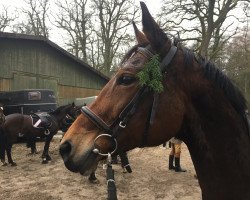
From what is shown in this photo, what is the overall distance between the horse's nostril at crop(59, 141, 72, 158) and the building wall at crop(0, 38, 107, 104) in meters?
16.8

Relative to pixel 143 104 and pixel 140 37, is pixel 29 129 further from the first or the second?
pixel 143 104

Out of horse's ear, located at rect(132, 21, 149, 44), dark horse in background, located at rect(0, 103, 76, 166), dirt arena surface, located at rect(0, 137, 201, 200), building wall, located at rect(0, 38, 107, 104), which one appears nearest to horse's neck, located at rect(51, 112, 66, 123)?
dark horse in background, located at rect(0, 103, 76, 166)

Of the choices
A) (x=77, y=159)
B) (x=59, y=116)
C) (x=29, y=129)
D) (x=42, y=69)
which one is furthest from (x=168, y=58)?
(x=42, y=69)

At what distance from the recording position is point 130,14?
A: 29547mm

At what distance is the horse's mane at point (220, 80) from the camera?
2258 millimetres

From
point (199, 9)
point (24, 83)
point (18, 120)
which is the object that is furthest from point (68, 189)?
point (199, 9)

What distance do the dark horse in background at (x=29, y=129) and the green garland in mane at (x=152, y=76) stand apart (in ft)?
30.5

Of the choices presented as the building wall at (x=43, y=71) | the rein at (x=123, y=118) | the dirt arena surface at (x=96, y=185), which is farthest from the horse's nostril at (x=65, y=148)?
the building wall at (x=43, y=71)

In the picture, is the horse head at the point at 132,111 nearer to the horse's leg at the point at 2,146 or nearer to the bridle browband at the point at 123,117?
the bridle browband at the point at 123,117

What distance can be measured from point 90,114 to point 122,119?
0.66ft

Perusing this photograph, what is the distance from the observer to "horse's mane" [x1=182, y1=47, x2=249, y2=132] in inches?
88.9

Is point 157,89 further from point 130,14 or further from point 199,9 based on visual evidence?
point 130,14

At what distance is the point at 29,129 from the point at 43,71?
8739mm

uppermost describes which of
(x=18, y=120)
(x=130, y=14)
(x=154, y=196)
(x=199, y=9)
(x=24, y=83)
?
(x=130, y=14)
